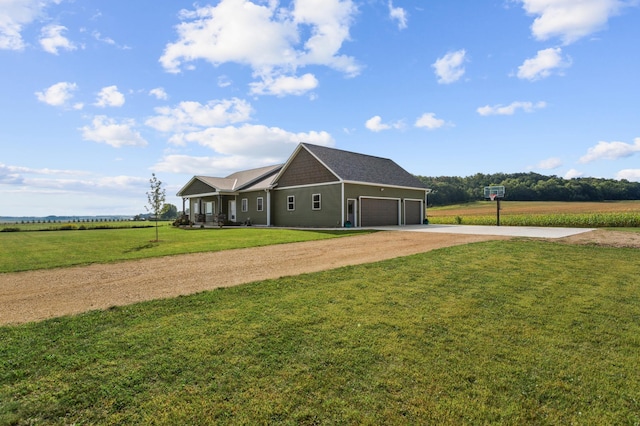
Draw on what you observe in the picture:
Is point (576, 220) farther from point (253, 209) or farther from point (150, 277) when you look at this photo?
point (150, 277)

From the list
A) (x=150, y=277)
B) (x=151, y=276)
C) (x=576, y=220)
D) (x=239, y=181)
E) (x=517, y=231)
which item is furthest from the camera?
(x=239, y=181)

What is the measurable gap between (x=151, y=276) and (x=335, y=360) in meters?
5.94

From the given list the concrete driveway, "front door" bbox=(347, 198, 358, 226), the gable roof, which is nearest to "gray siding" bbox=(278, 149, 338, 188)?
the gable roof

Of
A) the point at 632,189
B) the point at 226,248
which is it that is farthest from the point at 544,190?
the point at 226,248

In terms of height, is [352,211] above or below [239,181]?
below

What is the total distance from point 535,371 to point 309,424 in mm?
2604

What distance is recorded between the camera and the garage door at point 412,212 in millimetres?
28061

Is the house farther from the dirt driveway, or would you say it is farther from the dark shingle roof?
the dirt driveway

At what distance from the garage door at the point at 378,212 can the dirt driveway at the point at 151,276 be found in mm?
11774

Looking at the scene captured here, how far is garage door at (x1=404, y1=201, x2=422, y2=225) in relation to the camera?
28.1 m

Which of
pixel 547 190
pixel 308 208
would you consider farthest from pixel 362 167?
pixel 547 190

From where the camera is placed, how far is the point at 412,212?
94.3 feet

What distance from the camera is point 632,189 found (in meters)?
60.6

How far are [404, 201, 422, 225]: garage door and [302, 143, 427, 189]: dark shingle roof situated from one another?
154cm
